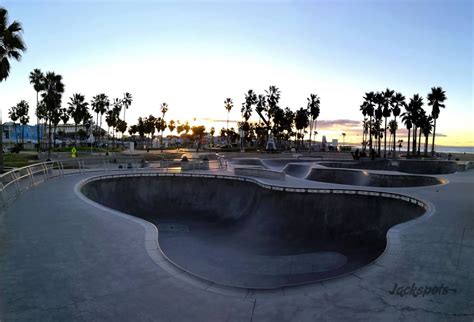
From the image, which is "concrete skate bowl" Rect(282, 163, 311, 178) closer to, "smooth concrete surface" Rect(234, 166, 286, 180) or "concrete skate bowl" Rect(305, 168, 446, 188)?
"concrete skate bowl" Rect(305, 168, 446, 188)

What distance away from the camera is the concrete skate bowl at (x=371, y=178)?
23.6 meters

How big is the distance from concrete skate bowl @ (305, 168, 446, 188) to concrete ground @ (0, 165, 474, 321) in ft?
51.7

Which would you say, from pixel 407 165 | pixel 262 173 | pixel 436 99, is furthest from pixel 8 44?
pixel 436 99

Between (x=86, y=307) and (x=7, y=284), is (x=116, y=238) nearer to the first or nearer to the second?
(x=7, y=284)

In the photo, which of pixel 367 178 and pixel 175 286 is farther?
pixel 367 178

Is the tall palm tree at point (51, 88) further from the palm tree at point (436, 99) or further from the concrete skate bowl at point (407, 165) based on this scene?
the palm tree at point (436, 99)

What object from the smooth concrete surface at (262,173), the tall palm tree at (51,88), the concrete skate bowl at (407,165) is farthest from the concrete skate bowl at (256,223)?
the tall palm tree at (51,88)

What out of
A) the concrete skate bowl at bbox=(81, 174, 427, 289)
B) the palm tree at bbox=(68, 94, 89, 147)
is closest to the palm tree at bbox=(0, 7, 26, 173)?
the concrete skate bowl at bbox=(81, 174, 427, 289)

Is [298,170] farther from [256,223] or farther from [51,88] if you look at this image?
[51,88]

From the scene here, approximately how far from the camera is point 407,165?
137 ft

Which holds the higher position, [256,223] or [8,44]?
[8,44]

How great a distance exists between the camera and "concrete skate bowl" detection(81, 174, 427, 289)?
12891 mm

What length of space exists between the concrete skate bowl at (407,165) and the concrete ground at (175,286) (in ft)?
100

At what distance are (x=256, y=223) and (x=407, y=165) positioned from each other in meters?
31.5
